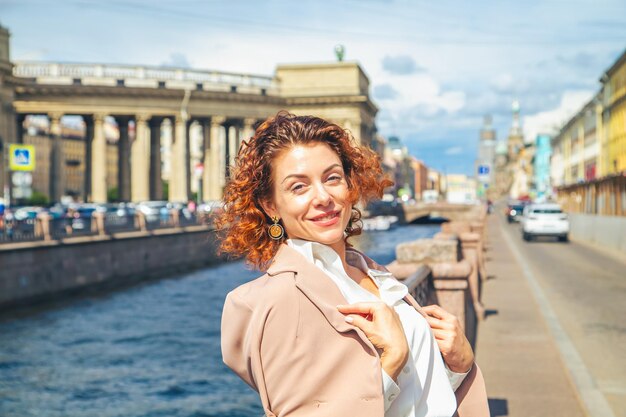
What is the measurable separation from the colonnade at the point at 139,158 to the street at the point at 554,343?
6062cm

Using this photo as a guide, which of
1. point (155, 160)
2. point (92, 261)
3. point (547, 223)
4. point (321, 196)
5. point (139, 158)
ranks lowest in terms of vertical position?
point (92, 261)

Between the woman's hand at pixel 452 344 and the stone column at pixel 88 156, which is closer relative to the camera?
the woman's hand at pixel 452 344

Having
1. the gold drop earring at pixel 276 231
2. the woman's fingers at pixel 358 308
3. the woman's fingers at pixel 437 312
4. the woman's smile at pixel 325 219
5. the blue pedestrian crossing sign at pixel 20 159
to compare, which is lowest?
the woman's fingers at pixel 437 312

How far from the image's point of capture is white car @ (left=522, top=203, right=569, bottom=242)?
1468 inches

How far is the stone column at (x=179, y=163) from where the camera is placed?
79688 millimetres

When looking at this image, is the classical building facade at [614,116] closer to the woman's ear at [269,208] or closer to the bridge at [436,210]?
the bridge at [436,210]

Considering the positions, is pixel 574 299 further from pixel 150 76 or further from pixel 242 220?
pixel 150 76

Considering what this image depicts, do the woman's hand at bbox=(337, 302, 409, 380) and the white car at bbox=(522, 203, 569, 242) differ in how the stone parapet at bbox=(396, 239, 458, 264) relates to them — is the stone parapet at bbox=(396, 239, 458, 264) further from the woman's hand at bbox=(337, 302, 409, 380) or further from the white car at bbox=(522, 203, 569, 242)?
the white car at bbox=(522, 203, 569, 242)

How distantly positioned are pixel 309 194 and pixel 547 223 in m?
36.7

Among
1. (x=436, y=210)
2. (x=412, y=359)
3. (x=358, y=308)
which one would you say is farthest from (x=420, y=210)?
(x=358, y=308)

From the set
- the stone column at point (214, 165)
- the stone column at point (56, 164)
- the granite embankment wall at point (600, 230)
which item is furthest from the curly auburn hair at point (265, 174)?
the stone column at point (214, 165)

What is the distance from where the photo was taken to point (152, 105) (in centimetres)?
7856

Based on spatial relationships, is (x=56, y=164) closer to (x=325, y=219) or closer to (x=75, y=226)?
(x=75, y=226)

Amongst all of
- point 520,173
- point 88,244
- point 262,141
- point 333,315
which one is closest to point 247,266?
point 262,141
